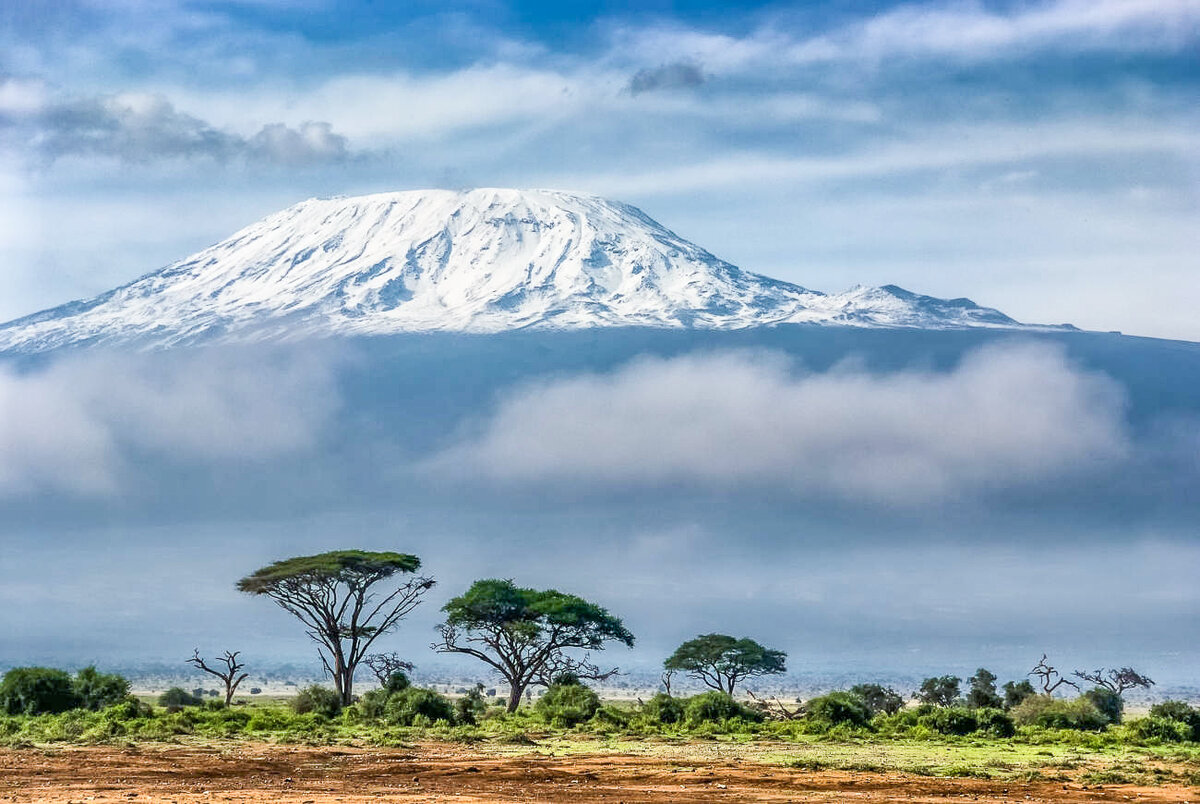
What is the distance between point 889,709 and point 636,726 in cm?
1614

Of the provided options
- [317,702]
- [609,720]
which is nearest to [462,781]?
[609,720]

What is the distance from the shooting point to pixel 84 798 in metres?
26.5

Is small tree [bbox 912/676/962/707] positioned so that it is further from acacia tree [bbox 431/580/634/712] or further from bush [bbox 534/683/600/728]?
bush [bbox 534/683/600/728]

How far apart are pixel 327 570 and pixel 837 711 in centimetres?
2470

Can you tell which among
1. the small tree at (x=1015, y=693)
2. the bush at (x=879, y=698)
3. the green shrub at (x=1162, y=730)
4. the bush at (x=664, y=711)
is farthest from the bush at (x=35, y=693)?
the small tree at (x=1015, y=693)

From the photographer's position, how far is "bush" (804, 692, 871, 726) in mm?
48500

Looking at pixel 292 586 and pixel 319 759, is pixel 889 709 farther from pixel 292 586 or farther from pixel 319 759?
pixel 319 759

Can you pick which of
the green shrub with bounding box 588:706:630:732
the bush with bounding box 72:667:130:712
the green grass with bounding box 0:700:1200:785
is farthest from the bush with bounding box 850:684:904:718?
the bush with bounding box 72:667:130:712

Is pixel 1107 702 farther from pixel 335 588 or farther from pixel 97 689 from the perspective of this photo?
pixel 97 689

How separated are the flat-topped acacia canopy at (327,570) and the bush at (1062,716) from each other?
86.1ft

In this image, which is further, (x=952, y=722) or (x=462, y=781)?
(x=952, y=722)

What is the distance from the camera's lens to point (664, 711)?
52.0 m

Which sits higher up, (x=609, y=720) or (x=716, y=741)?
(x=609, y=720)

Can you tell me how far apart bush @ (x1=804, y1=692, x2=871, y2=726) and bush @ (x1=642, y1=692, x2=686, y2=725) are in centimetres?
447
